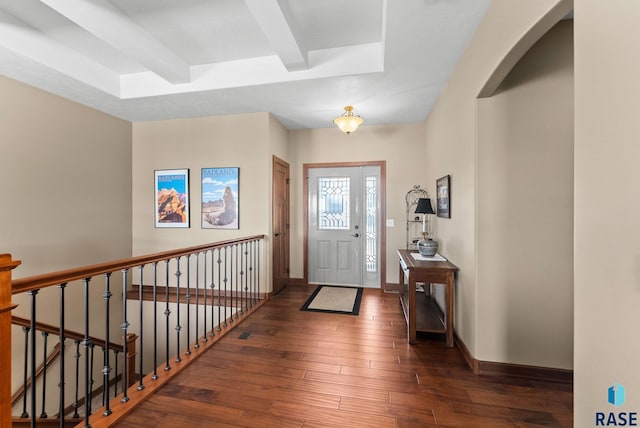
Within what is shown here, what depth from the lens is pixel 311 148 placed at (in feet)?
16.0

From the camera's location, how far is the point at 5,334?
1.18m

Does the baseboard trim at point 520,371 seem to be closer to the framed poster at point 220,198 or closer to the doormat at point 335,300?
the doormat at point 335,300

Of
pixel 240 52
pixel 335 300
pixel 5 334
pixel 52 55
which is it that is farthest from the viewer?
pixel 335 300

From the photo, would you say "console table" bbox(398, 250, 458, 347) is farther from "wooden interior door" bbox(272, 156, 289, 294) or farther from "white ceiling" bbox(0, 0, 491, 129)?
"wooden interior door" bbox(272, 156, 289, 294)

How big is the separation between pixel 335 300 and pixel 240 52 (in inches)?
138

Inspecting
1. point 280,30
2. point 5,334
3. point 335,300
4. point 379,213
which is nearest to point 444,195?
point 379,213

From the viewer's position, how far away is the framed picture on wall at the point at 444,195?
9.71 ft

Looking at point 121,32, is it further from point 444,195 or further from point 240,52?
point 444,195

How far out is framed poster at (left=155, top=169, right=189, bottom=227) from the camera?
434 cm

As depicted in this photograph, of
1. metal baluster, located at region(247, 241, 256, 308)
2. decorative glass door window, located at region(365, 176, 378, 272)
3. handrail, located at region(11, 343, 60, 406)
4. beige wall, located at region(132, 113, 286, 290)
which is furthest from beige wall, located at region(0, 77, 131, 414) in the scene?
decorative glass door window, located at region(365, 176, 378, 272)

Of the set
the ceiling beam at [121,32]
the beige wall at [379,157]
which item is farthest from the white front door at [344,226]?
the ceiling beam at [121,32]

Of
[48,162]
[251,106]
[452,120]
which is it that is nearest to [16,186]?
[48,162]

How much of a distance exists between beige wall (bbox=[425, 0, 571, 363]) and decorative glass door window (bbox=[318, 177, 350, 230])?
190 cm

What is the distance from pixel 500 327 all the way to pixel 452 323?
1.73ft
